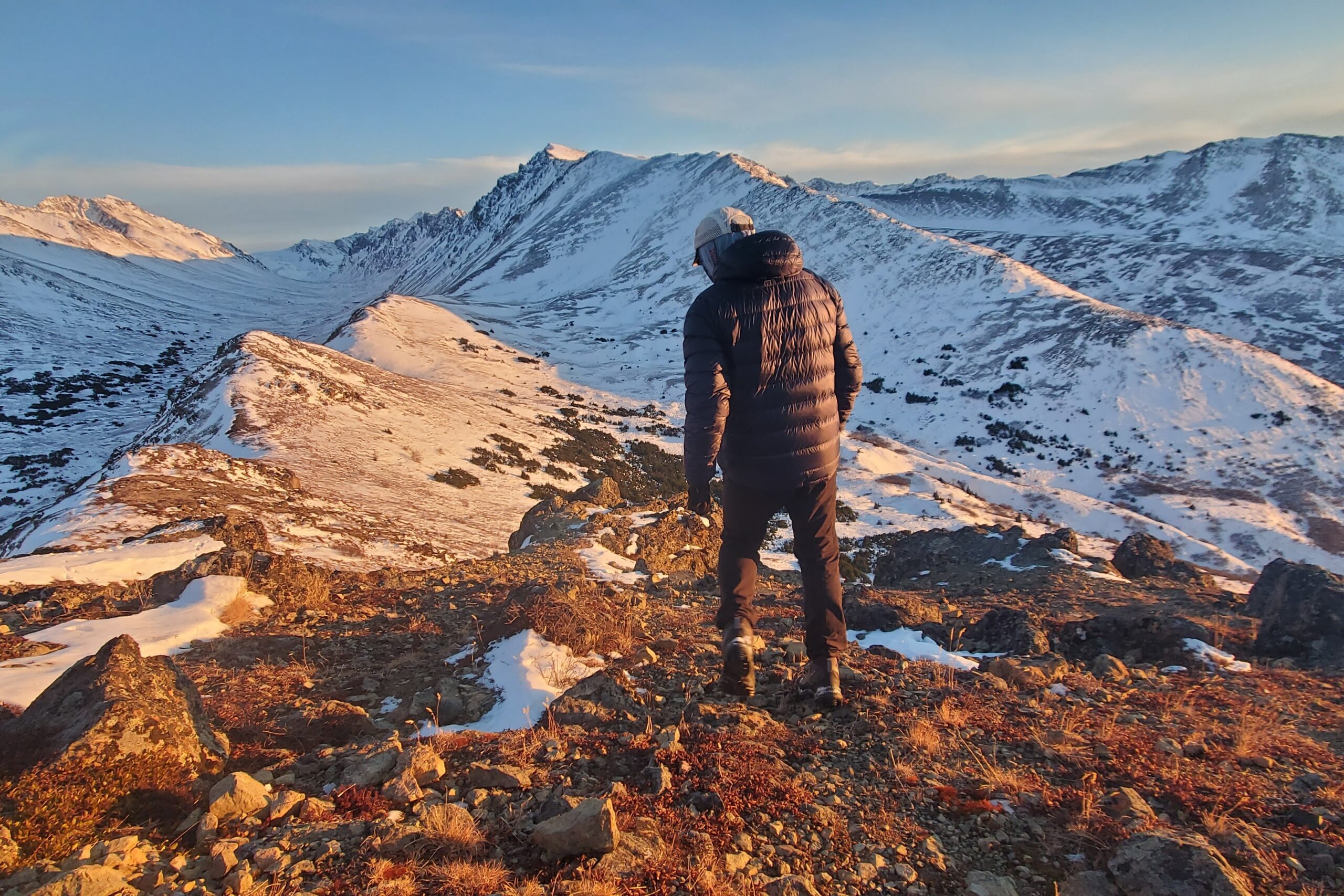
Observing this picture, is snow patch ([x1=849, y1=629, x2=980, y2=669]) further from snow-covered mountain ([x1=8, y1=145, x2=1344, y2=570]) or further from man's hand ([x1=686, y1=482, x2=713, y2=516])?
snow-covered mountain ([x1=8, y1=145, x2=1344, y2=570])

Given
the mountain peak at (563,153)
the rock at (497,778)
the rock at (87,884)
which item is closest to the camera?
the rock at (87,884)

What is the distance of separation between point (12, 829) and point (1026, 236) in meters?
124

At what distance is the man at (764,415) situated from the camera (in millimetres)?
4035

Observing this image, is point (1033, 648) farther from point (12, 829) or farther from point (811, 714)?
point (12, 829)

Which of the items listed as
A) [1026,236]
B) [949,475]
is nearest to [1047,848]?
[949,475]

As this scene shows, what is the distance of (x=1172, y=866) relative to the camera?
2.66 m

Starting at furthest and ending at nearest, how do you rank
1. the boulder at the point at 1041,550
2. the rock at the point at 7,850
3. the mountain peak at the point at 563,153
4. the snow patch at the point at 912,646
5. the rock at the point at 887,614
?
1. the mountain peak at the point at 563,153
2. the boulder at the point at 1041,550
3. the rock at the point at 887,614
4. the snow patch at the point at 912,646
5. the rock at the point at 7,850

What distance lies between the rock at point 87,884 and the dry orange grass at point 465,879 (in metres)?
1.09

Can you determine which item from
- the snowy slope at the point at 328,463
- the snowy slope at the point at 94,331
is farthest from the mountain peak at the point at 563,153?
the snowy slope at the point at 328,463

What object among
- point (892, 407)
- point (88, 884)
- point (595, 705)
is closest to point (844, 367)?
point (595, 705)

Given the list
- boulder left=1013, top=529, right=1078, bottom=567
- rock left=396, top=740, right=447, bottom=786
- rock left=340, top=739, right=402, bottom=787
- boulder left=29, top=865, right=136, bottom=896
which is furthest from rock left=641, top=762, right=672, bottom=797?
boulder left=1013, top=529, right=1078, bottom=567

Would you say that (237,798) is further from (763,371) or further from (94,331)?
(94,331)

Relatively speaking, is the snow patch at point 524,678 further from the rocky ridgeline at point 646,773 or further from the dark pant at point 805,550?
the dark pant at point 805,550

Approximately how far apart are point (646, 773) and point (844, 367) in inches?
117
